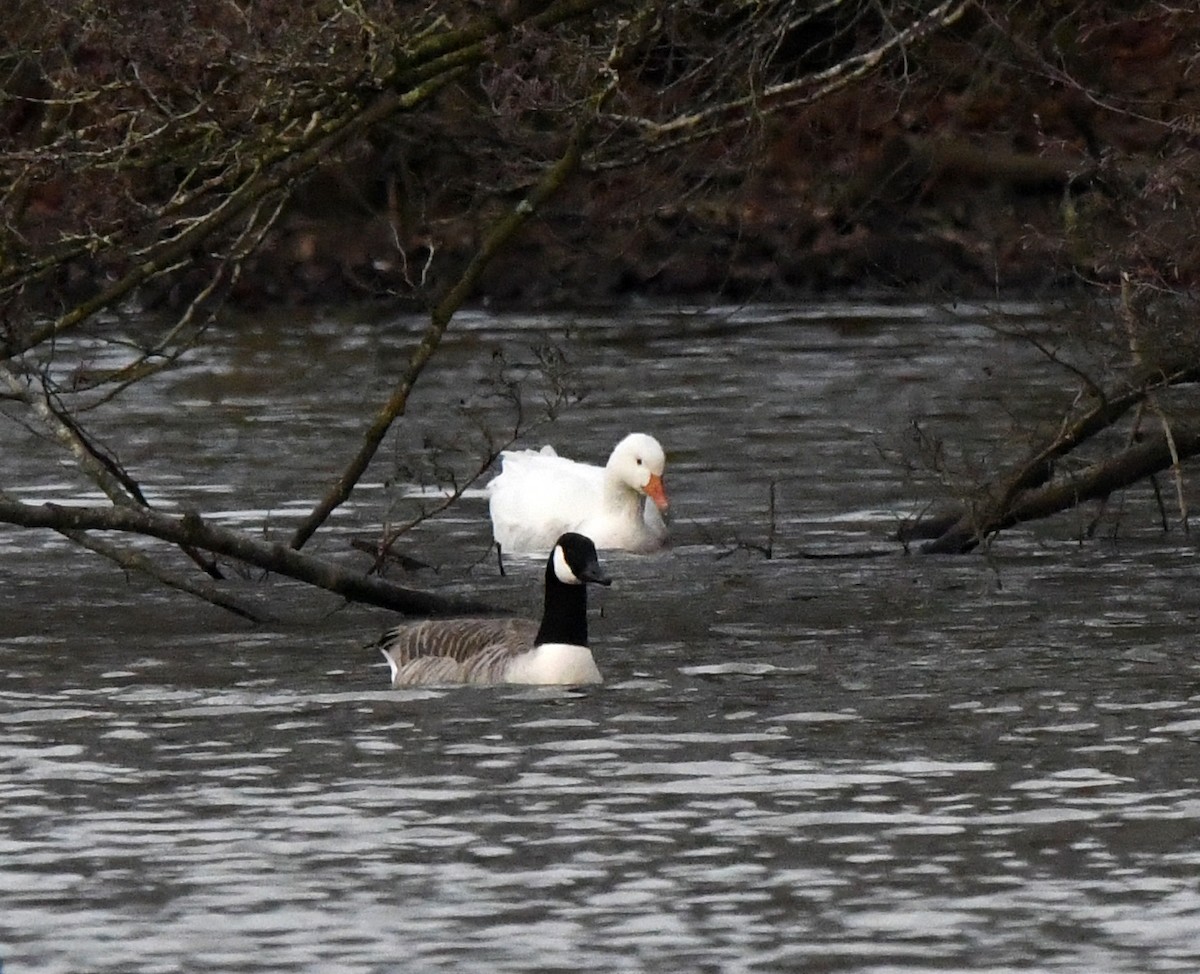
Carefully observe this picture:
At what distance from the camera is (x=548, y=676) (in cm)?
1216

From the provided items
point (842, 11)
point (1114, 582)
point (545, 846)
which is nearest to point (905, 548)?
point (1114, 582)

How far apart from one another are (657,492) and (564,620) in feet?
17.3

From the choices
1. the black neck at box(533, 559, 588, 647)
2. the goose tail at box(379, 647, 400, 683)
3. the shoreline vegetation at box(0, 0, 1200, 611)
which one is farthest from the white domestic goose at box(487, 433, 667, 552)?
the black neck at box(533, 559, 588, 647)

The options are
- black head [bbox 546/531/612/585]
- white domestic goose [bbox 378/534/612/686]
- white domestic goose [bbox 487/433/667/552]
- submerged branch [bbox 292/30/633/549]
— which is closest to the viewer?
white domestic goose [bbox 378/534/612/686]

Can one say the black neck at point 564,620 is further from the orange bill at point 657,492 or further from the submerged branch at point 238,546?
the orange bill at point 657,492

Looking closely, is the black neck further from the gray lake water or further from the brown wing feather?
the gray lake water

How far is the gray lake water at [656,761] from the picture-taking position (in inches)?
319

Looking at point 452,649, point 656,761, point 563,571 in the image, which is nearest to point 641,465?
point 563,571

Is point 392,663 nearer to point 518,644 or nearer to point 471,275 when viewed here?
point 518,644

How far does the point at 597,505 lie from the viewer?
17828 millimetres

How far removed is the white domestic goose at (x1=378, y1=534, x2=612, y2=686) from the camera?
40.1 ft

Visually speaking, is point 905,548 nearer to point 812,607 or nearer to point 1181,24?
point 812,607

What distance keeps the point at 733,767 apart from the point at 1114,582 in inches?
193

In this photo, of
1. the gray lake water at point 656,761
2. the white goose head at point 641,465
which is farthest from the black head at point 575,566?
the white goose head at point 641,465
